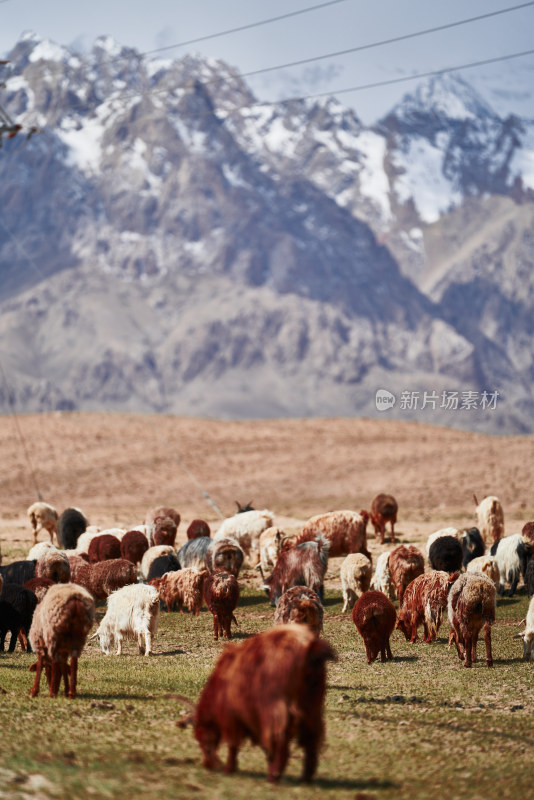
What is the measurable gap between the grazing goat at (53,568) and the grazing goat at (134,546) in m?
5.28

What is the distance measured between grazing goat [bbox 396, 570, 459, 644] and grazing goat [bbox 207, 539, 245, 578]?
5790mm

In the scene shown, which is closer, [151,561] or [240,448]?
[151,561]

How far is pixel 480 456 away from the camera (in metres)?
62.1

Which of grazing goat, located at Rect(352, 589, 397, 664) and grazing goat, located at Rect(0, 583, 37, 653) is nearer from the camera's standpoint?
grazing goat, located at Rect(352, 589, 397, 664)

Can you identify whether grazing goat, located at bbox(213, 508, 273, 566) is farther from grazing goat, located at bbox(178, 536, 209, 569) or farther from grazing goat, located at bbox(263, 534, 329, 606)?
grazing goat, located at bbox(263, 534, 329, 606)

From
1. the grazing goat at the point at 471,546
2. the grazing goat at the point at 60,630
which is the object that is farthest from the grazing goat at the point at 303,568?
the grazing goat at the point at 60,630

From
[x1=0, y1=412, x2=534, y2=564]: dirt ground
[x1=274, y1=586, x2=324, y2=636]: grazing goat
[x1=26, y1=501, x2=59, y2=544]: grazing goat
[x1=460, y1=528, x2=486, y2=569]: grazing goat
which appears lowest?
[x1=274, y1=586, x2=324, y2=636]: grazing goat

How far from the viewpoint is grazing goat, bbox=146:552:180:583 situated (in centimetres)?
2280

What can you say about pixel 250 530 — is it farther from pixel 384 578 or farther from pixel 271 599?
pixel 384 578

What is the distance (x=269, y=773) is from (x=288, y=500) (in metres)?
49.1

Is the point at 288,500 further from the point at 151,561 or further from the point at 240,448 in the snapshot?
the point at 151,561

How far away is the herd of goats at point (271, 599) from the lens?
8.15 meters

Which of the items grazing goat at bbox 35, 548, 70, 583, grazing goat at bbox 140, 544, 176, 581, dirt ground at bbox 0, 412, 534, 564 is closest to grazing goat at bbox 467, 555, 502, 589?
grazing goat at bbox 140, 544, 176, 581

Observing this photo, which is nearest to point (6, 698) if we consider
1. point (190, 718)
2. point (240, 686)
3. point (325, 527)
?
point (190, 718)
